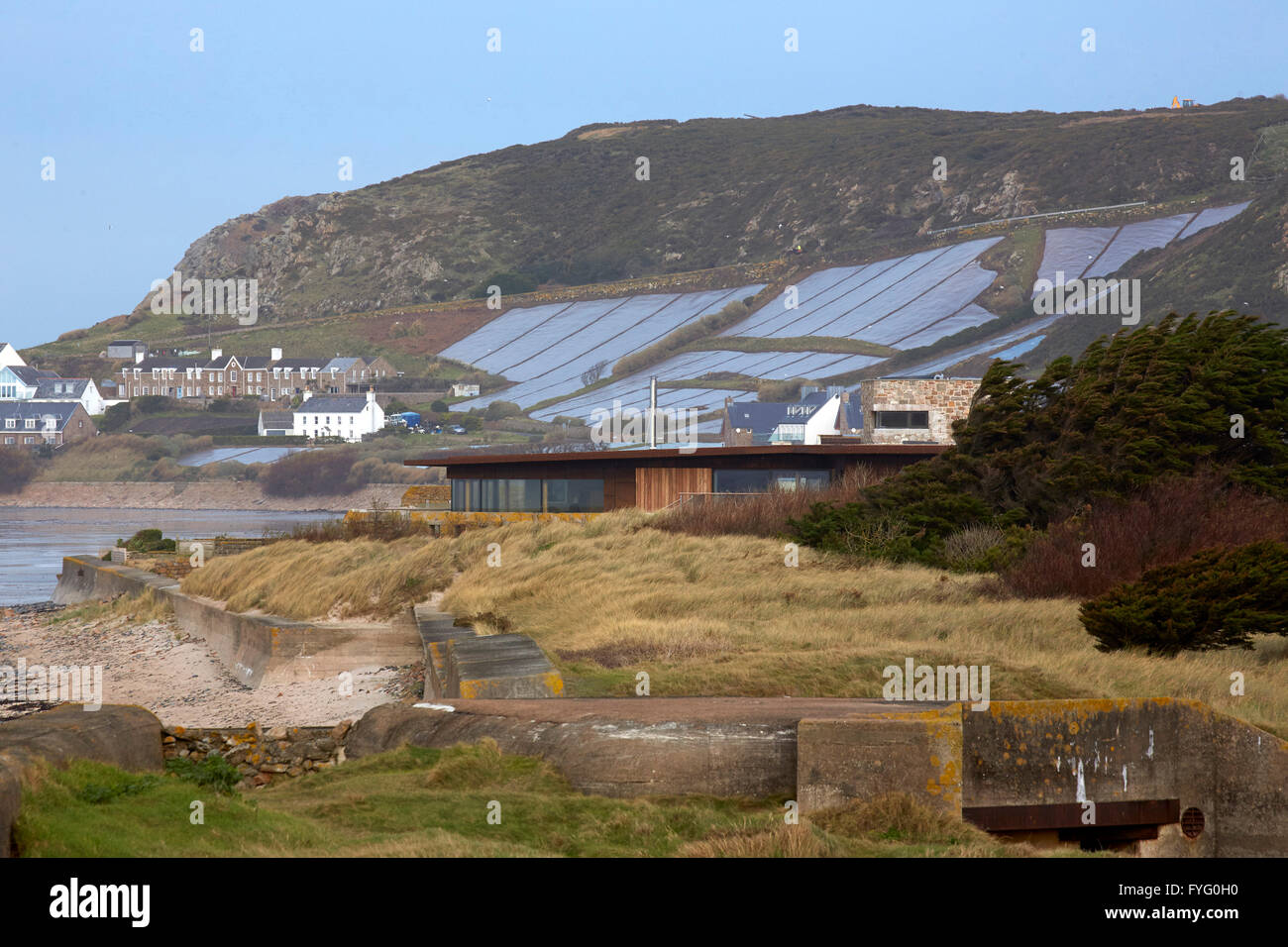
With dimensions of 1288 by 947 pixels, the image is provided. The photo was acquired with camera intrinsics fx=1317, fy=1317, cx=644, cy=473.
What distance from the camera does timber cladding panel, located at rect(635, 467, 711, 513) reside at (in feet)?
135

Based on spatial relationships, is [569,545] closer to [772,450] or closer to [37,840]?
[772,450]

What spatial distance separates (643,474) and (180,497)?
107765 millimetres

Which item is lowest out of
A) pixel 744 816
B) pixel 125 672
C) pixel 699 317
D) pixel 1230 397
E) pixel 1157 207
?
pixel 125 672

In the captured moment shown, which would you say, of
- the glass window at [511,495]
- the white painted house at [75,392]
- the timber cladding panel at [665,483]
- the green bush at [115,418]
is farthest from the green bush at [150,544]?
the white painted house at [75,392]

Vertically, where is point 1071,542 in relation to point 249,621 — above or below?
above

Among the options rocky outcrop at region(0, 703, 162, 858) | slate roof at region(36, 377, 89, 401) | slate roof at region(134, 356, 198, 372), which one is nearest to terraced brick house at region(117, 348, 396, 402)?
slate roof at region(134, 356, 198, 372)

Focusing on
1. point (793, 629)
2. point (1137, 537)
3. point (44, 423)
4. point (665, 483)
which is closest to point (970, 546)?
point (1137, 537)

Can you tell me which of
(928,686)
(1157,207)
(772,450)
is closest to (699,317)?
(1157,207)

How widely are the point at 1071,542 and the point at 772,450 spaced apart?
1831cm

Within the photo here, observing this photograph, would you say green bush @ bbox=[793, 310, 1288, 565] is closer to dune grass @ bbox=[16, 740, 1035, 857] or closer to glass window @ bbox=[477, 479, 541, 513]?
dune grass @ bbox=[16, 740, 1035, 857]

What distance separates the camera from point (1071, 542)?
21.4 meters
